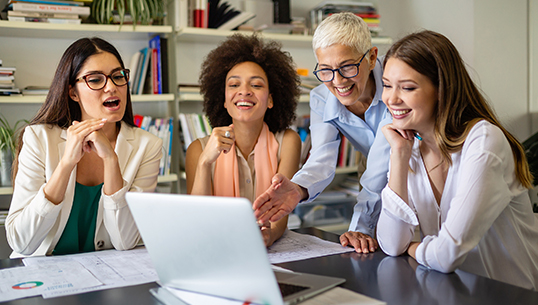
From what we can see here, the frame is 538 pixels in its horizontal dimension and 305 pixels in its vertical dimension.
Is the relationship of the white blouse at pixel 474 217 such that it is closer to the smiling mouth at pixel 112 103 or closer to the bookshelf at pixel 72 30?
the smiling mouth at pixel 112 103

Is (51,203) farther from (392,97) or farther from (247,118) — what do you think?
(392,97)

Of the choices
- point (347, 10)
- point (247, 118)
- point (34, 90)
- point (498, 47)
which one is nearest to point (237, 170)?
point (247, 118)

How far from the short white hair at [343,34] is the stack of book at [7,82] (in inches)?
70.7

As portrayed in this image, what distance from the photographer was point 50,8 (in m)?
2.53

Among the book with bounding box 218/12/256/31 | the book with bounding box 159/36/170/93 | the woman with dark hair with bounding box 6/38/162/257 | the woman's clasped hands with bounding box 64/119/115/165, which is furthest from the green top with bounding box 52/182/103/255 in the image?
the book with bounding box 218/12/256/31

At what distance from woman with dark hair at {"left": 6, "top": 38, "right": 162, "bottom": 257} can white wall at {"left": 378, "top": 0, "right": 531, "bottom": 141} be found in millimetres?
2375

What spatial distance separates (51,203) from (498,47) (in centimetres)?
299

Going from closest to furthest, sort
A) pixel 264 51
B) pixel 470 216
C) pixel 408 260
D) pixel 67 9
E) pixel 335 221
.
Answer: pixel 470 216
pixel 408 260
pixel 264 51
pixel 67 9
pixel 335 221

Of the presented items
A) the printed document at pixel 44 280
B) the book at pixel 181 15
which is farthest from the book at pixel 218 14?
the printed document at pixel 44 280

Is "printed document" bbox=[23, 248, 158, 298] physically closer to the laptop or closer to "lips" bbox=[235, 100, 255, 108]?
the laptop

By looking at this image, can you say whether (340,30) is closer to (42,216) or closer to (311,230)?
(311,230)

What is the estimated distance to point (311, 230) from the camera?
5.73 feet

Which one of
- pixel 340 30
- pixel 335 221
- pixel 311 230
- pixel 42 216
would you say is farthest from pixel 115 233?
pixel 335 221

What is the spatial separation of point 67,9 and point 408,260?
2275 mm
